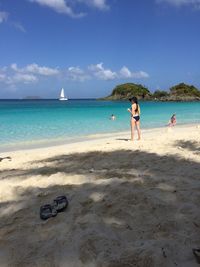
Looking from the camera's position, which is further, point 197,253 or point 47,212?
point 47,212

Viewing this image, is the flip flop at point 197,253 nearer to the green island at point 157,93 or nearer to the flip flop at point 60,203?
the flip flop at point 60,203

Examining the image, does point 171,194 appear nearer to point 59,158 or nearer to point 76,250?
point 76,250

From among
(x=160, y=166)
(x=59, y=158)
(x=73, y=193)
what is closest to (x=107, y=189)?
(x=73, y=193)

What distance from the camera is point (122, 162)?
8242mm

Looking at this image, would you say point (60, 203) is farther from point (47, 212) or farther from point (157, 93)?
point (157, 93)

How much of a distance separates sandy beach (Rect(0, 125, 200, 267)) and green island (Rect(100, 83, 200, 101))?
10318 cm

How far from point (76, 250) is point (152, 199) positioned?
1694 mm

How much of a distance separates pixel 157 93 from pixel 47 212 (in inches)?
4574

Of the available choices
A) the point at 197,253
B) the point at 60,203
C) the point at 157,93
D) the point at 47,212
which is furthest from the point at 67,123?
the point at 157,93

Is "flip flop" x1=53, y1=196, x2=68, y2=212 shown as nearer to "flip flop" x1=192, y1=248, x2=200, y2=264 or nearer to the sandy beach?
the sandy beach

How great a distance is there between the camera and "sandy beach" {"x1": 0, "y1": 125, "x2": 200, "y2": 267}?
3.60 m

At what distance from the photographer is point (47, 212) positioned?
4.75m

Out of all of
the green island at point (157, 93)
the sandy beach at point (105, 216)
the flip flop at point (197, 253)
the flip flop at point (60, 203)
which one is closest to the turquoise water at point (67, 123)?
the sandy beach at point (105, 216)

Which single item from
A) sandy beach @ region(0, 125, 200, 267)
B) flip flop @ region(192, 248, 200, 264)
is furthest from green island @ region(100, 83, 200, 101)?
flip flop @ region(192, 248, 200, 264)
